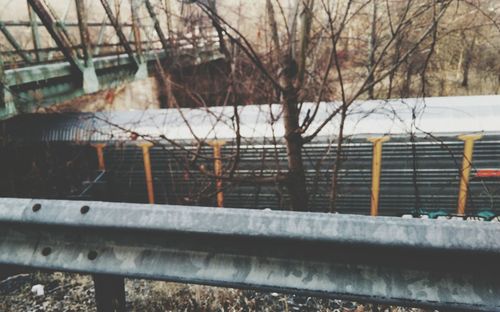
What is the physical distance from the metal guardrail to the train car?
189 inches

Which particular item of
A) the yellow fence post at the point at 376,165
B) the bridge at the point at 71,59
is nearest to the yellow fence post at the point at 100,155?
the bridge at the point at 71,59

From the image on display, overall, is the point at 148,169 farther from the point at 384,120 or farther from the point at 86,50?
the point at 384,120

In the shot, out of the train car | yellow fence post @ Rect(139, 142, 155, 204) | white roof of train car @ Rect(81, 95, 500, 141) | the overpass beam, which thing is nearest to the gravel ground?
the train car

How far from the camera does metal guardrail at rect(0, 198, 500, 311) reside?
1153mm

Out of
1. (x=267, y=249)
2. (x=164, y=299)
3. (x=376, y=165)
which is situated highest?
(x=267, y=249)

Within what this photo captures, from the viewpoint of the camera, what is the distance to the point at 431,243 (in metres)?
1.15

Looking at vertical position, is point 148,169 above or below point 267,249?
below

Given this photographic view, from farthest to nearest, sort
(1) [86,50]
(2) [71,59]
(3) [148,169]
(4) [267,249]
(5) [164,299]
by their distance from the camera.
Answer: (3) [148,169] → (1) [86,50] → (2) [71,59] → (5) [164,299] → (4) [267,249]

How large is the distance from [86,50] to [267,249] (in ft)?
21.9

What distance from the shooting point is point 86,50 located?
684cm

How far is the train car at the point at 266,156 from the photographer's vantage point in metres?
7.27

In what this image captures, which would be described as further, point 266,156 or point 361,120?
point 266,156

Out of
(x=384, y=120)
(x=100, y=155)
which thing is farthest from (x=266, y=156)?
(x=100, y=155)

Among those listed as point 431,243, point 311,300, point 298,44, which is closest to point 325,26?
point 298,44
